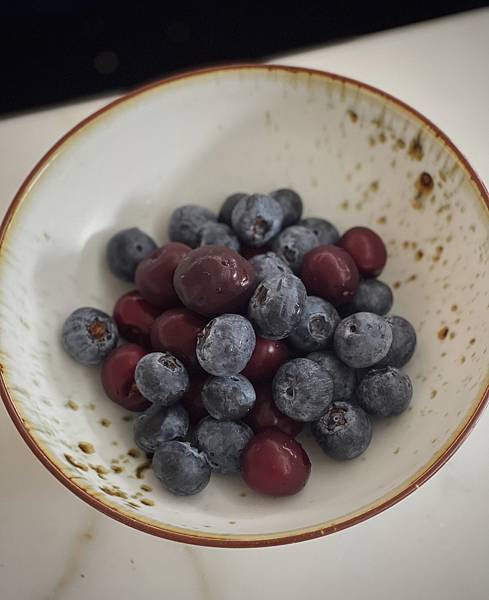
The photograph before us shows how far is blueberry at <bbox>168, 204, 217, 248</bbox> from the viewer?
109 cm

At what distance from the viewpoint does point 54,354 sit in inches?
39.3

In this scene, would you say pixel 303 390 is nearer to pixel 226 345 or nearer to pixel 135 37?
pixel 226 345

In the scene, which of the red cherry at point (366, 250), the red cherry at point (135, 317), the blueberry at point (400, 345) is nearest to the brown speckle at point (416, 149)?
the red cherry at point (366, 250)

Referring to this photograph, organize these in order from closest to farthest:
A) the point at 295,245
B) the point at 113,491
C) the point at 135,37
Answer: the point at 113,491, the point at 295,245, the point at 135,37

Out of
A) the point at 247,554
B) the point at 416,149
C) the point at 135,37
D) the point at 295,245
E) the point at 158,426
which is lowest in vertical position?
the point at 247,554

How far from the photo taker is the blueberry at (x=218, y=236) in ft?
3.47

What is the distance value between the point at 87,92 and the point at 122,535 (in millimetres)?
1417

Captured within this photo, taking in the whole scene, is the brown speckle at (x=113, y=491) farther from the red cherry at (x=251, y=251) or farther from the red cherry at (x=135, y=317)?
the red cherry at (x=251, y=251)

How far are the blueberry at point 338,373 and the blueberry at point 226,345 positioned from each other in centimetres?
11


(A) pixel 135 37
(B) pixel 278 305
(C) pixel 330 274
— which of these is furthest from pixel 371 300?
(A) pixel 135 37

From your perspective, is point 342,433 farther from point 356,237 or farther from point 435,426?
point 356,237

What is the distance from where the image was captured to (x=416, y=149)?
1.02 m

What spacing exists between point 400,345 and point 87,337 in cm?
46

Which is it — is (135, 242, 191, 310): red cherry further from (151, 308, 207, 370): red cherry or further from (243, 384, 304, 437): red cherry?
(243, 384, 304, 437): red cherry
